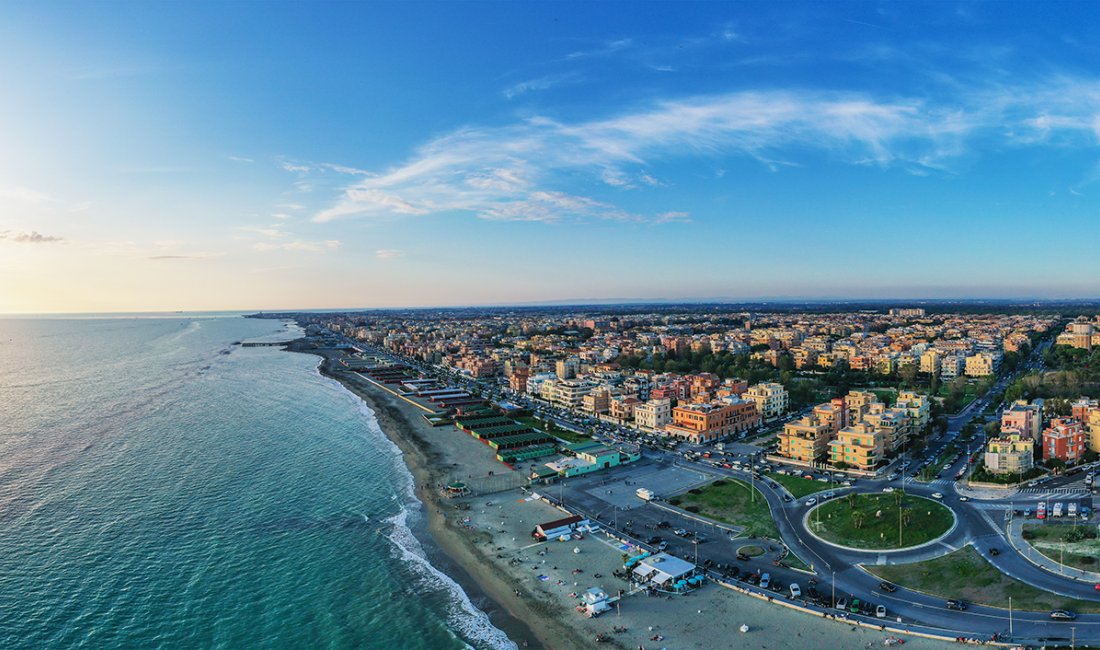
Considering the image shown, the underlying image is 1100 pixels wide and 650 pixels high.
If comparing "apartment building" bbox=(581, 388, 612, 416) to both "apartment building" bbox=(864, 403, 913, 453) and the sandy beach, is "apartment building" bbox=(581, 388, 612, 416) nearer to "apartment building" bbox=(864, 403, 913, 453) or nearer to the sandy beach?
"apartment building" bbox=(864, 403, 913, 453)


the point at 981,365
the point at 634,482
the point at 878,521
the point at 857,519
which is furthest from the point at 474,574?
the point at 981,365

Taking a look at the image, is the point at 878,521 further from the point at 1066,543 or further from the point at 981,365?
the point at 981,365

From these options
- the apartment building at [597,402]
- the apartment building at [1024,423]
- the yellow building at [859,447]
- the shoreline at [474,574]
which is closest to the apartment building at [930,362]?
the apartment building at [1024,423]

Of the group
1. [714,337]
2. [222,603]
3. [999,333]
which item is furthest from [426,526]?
[999,333]

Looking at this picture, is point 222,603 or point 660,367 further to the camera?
point 660,367

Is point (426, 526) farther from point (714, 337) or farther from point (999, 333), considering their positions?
point (999, 333)

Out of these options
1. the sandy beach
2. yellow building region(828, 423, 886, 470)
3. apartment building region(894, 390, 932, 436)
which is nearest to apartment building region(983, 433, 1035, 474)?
yellow building region(828, 423, 886, 470)

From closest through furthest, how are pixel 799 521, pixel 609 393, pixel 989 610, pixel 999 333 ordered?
pixel 989 610 → pixel 799 521 → pixel 609 393 → pixel 999 333
